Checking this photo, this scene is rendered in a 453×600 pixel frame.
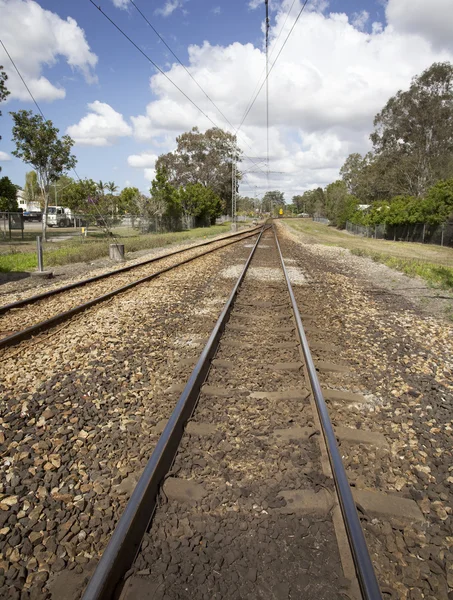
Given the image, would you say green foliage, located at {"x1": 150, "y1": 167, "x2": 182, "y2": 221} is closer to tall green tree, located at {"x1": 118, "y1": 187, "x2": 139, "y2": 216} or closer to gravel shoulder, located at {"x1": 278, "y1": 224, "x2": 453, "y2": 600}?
tall green tree, located at {"x1": 118, "y1": 187, "x2": 139, "y2": 216}

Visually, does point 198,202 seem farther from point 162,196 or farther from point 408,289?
point 408,289

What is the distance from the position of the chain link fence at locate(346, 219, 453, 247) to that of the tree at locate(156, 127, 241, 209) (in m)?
30.4

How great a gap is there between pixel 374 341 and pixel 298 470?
12.7 feet

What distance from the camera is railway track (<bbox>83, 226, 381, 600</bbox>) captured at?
232 centimetres

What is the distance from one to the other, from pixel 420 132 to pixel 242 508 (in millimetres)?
57404

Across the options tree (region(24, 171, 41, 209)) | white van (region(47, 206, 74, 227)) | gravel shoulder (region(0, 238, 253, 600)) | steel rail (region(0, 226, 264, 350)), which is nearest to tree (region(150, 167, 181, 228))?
white van (region(47, 206, 74, 227))

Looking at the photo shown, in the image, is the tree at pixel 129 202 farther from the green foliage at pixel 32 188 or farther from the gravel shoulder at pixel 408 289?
the green foliage at pixel 32 188

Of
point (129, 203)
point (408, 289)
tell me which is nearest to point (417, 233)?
point (129, 203)

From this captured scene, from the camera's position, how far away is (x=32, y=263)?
16.3 meters

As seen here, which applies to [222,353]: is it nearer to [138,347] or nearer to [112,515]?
[138,347]

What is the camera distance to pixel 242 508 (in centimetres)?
294

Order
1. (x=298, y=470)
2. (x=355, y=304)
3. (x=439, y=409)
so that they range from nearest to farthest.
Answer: (x=298, y=470) < (x=439, y=409) < (x=355, y=304)

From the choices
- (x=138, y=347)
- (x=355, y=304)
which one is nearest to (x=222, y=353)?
(x=138, y=347)

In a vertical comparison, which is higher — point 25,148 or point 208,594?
point 25,148
